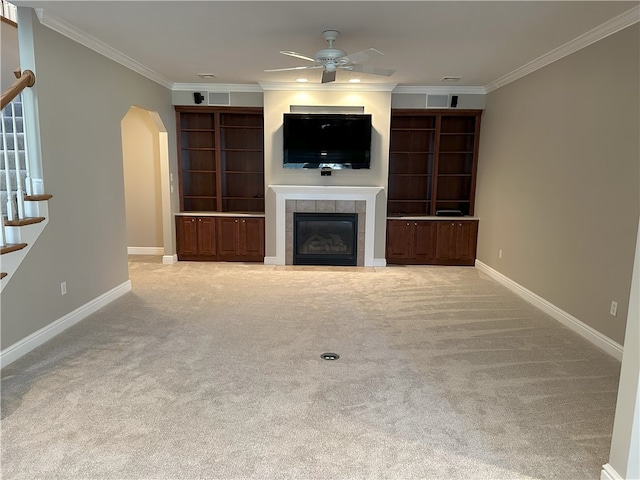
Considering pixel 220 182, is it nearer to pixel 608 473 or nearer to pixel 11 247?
pixel 11 247

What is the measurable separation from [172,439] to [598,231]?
147 inches

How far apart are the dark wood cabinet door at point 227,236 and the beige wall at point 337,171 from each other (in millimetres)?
509

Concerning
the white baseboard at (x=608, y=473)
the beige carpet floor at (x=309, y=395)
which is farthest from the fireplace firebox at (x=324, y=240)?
the white baseboard at (x=608, y=473)

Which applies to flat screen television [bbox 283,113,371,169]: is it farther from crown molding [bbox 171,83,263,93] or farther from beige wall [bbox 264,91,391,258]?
crown molding [bbox 171,83,263,93]

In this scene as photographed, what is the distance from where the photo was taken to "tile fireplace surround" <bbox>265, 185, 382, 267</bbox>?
6.32 m

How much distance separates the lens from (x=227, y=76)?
228 inches

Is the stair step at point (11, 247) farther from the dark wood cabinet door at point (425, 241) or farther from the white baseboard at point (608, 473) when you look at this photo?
the dark wood cabinet door at point (425, 241)

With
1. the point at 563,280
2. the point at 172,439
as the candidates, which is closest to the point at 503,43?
the point at 563,280

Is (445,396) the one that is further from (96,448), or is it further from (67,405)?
(67,405)

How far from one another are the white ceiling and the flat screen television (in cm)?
119

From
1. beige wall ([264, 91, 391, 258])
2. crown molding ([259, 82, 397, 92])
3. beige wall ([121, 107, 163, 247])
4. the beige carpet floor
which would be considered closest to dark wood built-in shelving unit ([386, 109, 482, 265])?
beige wall ([264, 91, 391, 258])

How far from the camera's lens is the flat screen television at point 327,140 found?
622cm

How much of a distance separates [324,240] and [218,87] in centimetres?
285

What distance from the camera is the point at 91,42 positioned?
4078 millimetres
